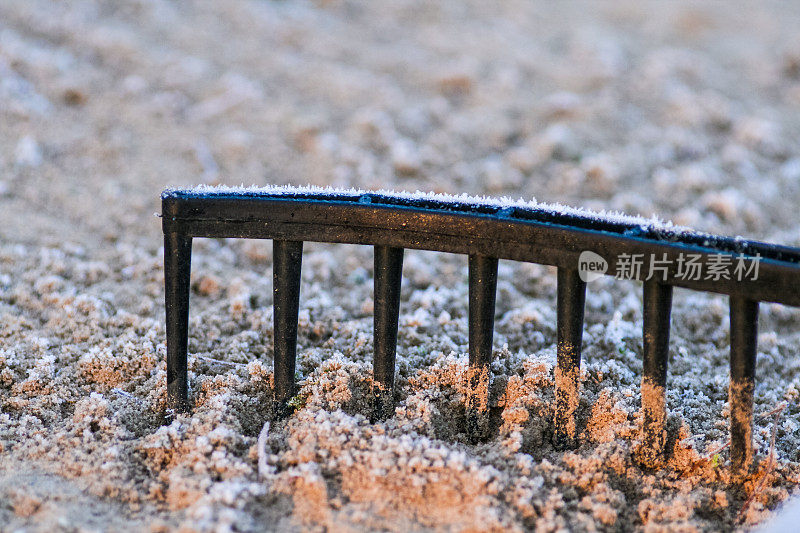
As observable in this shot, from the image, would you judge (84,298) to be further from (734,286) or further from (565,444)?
(734,286)

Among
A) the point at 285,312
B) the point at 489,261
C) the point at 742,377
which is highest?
the point at 489,261

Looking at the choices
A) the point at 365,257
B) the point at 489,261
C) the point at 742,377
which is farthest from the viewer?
the point at 365,257

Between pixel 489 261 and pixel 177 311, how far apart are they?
2.27ft

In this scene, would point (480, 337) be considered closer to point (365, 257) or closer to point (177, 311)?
point (177, 311)

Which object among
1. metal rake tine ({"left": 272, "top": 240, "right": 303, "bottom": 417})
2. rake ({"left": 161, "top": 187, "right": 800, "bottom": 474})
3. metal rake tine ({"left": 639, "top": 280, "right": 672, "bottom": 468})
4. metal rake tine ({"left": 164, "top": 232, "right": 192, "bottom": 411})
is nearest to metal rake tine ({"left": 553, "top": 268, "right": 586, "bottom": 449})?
rake ({"left": 161, "top": 187, "right": 800, "bottom": 474})

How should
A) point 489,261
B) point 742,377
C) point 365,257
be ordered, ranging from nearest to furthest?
point 742,377, point 489,261, point 365,257

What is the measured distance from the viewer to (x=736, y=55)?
3.82 metres

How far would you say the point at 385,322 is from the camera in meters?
1.49

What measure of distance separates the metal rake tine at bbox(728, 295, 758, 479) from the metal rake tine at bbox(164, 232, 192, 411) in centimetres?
113

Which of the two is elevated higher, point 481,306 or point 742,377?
point 481,306

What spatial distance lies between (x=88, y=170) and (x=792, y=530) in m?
2.59

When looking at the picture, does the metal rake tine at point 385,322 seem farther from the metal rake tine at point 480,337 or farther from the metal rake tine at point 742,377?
the metal rake tine at point 742,377

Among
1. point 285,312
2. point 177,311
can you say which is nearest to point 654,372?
point 285,312

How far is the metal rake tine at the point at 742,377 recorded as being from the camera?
1.30m
